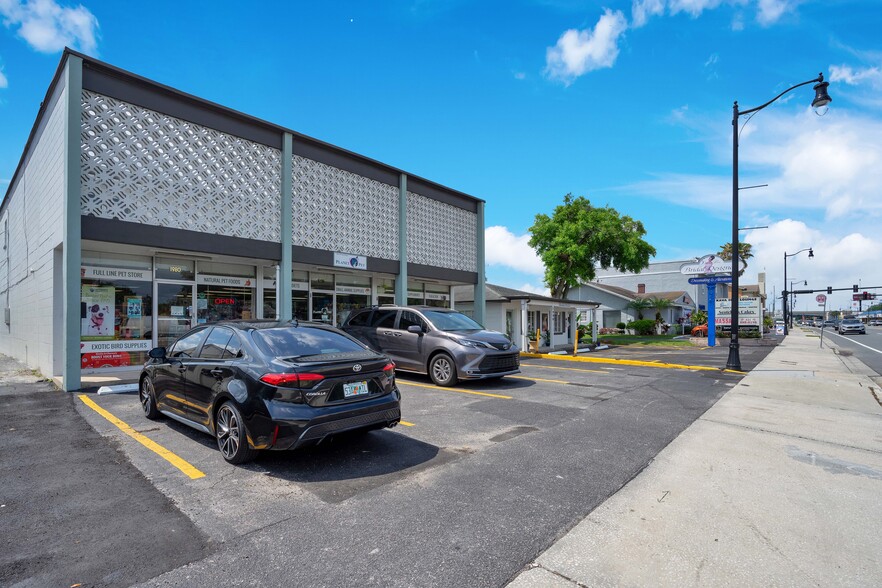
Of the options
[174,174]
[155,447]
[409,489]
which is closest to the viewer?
[409,489]

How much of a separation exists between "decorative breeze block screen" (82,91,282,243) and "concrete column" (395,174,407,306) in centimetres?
476

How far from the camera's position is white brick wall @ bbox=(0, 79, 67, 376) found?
10.2 meters

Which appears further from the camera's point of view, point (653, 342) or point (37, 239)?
point (653, 342)

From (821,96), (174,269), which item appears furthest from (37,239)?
(821,96)

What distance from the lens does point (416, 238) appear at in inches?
688

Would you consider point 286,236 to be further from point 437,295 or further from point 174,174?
point 437,295

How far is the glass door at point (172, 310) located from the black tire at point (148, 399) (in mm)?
5022

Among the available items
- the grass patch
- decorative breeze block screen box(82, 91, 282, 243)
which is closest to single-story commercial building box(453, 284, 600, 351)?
the grass patch

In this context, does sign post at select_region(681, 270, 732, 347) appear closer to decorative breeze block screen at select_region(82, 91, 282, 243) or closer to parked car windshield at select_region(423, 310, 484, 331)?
parked car windshield at select_region(423, 310, 484, 331)

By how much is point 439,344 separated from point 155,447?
19.1 feet

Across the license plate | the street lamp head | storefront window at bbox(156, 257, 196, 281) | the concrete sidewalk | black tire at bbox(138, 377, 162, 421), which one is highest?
the street lamp head

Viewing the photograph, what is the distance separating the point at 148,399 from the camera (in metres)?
6.89

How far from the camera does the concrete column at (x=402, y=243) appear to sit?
16.6 m

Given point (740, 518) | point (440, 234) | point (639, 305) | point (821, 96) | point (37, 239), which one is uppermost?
point (821, 96)
